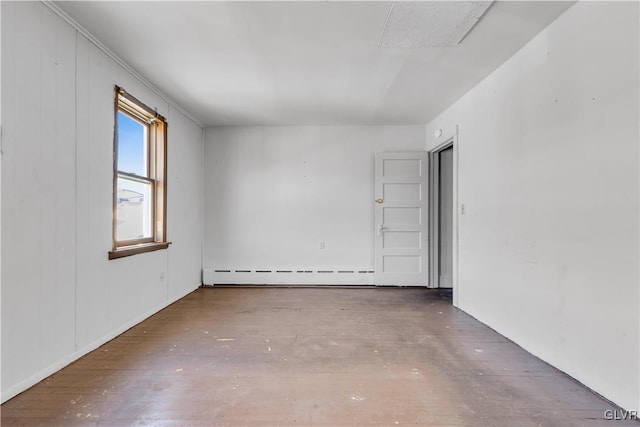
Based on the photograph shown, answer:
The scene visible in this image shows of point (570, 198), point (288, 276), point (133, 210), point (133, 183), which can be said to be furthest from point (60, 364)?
point (570, 198)

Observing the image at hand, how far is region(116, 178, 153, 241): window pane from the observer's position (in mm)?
2725

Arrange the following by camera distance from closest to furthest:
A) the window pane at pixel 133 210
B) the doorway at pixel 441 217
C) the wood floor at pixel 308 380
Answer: the wood floor at pixel 308 380 → the window pane at pixel 133 210 → the doorway at pixel 441 217

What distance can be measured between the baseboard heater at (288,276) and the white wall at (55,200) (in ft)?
5.24

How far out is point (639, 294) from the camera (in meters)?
1.50

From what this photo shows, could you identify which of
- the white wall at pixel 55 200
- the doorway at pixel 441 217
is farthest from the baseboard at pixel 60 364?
the doorway at pixel 441 217

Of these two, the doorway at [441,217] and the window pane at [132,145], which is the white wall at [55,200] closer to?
the window pane at [132,145]

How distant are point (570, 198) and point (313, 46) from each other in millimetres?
2195

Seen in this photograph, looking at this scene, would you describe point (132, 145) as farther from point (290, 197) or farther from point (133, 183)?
point (290, 197)

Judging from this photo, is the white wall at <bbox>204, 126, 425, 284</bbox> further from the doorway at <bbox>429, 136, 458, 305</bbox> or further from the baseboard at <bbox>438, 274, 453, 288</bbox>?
the baseboard at <bbox>438, 274, 453, 288</bbox>

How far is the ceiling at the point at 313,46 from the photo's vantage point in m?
1.88

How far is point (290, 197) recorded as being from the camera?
4.45 metres

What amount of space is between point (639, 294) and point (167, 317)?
12.4 ft

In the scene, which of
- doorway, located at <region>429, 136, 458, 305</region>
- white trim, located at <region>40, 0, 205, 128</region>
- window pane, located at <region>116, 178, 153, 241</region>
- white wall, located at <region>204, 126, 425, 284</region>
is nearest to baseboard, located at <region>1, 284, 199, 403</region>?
window pane, located at <region>116, 178, 153, 241</region>

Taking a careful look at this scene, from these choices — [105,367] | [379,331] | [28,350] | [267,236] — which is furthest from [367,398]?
[267,236]
